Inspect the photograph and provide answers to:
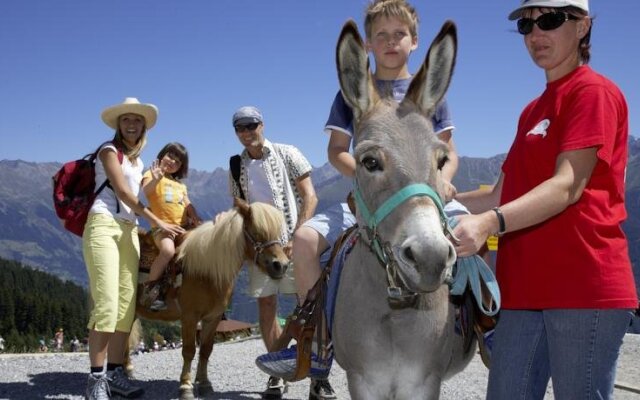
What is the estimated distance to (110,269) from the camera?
6316mm

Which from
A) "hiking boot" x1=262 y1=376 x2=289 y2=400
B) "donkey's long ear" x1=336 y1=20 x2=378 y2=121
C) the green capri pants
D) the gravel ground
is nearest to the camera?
"donkey's long ear" x1=336 y1=20 x2=378 y2=121

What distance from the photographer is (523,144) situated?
283 cm

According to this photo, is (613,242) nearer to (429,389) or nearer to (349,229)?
(429,389)

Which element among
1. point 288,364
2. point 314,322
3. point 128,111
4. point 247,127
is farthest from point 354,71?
point 128,111

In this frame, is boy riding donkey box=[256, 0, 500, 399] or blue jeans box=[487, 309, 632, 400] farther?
boy riding donkey box=[256, 0, 500, 399]

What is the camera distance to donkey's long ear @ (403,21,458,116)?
2.80 meters

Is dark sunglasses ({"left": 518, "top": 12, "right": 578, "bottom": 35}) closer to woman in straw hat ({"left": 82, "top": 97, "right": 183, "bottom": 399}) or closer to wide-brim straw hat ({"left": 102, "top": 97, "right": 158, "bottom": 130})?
woman in straw hat ({"left": 82, "top": 97, "right": 183, "bottom": 399})

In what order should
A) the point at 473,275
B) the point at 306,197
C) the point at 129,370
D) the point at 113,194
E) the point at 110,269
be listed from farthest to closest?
the point at 129,370, the point at 306,197, the point at 113,194, the point at 110,269, the point at 473,275

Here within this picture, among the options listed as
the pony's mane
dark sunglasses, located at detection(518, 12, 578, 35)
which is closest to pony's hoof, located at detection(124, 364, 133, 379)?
the pony's mane

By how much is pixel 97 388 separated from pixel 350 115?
4.71 meters

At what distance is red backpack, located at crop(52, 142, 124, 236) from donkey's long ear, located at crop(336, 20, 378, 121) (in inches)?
178

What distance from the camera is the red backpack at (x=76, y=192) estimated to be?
21.8 feet

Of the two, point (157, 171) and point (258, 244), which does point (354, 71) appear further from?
point (157, 171)

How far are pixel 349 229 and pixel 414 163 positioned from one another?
1.16m
